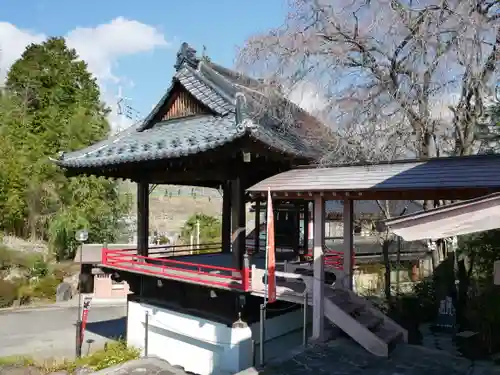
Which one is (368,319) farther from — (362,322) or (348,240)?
(348,240)

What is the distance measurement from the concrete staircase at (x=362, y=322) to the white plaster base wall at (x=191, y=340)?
2382mm

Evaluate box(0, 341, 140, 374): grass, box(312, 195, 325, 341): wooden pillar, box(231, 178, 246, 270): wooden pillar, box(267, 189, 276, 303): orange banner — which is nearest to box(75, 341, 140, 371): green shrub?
box(0, 341, 140, 374): grass

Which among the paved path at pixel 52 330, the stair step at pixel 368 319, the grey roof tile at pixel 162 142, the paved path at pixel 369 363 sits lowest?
the paved path at pixel 52 330

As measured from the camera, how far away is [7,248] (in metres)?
25.5

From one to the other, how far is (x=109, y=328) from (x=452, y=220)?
58.5 feet

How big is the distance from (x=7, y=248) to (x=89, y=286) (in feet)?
18.0

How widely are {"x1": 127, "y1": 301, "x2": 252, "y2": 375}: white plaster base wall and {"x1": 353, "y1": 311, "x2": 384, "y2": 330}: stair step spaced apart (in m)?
2.62

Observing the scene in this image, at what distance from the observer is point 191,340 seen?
38.8 feet

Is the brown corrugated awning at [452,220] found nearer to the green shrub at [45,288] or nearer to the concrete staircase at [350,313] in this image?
the concrete staircase at [350,313]

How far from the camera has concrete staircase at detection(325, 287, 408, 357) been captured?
8.32 m

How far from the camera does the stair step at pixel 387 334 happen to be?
8594mm

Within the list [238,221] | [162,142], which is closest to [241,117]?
[238,221]

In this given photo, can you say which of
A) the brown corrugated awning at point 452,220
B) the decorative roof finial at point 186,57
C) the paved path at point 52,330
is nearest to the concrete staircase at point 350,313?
the brown corrugated awning at point 452,220

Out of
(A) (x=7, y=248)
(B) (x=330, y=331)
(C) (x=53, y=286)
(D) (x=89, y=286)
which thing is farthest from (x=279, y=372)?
(A) (x=7, y=248)
